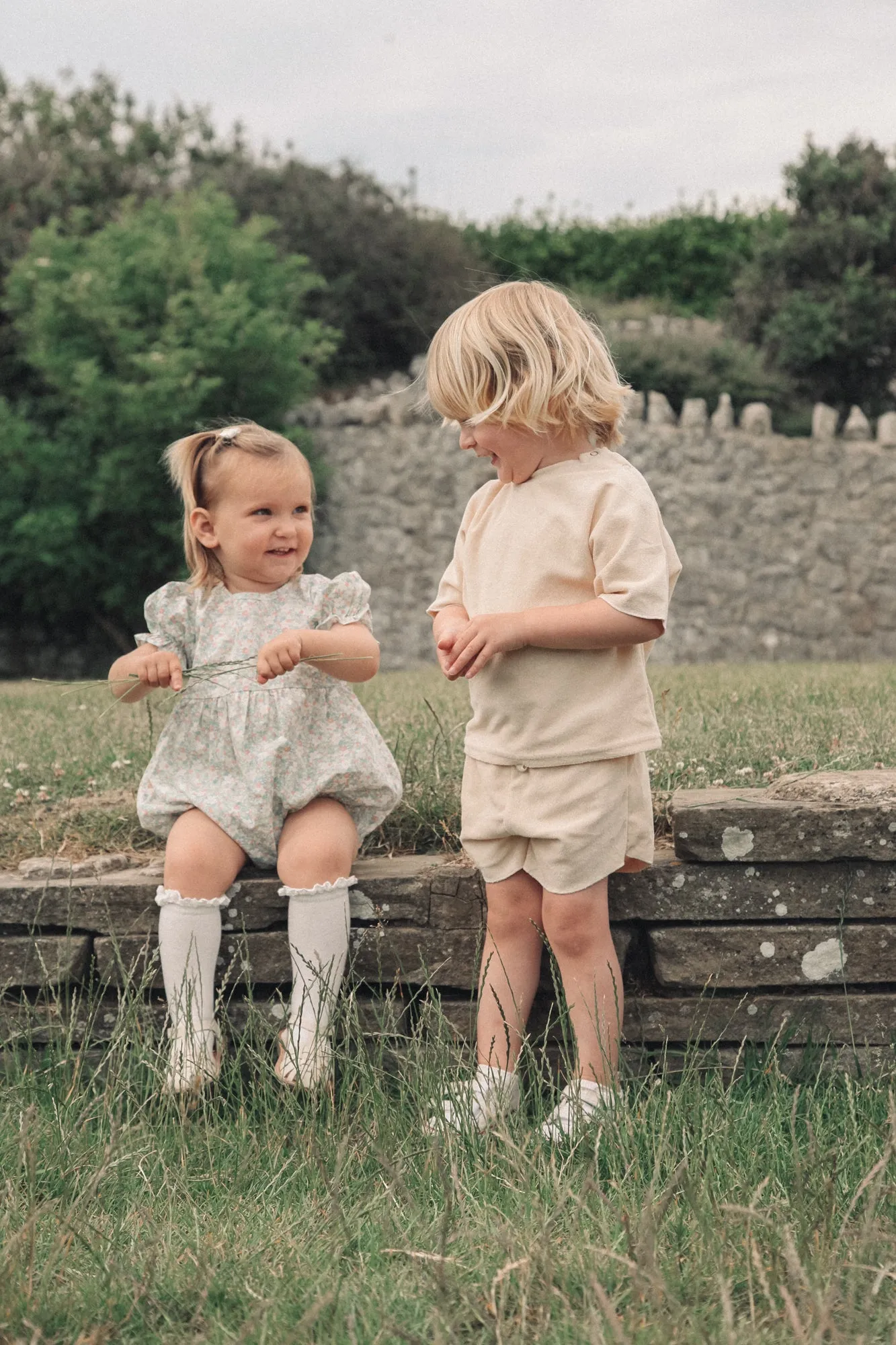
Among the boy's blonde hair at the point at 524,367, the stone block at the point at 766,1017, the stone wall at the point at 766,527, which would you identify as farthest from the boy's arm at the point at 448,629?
the stone wall at the point at 766,527

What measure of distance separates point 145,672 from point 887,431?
37.1 ft

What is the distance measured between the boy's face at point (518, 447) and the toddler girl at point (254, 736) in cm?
50

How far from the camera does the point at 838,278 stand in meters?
15.3

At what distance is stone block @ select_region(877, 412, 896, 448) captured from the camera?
12.6 metres

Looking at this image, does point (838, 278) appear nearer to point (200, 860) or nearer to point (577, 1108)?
point (200, 860)

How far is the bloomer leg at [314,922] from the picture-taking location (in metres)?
2.60

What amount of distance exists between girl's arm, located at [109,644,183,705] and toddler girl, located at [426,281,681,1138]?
62cm

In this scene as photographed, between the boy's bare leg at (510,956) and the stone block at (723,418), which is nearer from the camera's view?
the boy's bare leg at (510,956)

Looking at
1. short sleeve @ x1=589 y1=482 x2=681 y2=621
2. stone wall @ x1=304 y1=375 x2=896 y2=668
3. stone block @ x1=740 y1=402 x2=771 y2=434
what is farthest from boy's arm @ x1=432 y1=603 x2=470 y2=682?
stone block @ x1=740 y1=402 x2=771 y2=434

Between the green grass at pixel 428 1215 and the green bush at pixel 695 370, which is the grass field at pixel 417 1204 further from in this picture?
the green bush at pixel 695 370

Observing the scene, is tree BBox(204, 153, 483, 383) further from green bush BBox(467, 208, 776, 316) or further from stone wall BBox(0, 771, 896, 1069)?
stone wall BBox(0, 771, 896, 1069)

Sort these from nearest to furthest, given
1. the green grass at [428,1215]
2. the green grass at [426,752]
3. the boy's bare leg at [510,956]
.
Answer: the green grass at [428,1215]
the boy's bare leg at [510,956]
the green grass at [426,752]

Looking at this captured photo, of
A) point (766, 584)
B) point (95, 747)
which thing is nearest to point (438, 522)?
point (766, 584)

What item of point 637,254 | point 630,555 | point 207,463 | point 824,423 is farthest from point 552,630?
point 637,254
